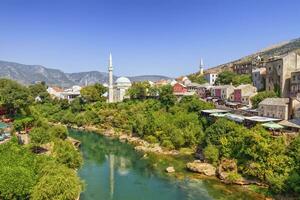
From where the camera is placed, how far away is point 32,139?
1278 inches

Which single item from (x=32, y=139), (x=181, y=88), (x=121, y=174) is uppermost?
(x=181, y=88)

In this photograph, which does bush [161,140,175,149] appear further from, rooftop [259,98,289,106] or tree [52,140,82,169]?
tree [52,140,82,169]

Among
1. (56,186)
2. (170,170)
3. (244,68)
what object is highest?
Result: (244,68)

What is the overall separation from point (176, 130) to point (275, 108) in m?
13.0

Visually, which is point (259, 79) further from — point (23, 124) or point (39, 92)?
point (39, 92)

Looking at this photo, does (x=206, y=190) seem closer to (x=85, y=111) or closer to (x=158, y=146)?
(x=158, y=146)

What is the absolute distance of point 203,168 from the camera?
31047 mm

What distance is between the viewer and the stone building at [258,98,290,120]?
1284 inches

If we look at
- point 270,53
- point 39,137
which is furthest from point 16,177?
point 270,53

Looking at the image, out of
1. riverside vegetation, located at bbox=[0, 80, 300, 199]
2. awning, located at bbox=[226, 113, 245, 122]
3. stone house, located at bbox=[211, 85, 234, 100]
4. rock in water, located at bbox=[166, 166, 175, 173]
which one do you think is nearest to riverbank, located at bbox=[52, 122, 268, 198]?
rock in water, located at bbox=[166, 166, 175, 173]

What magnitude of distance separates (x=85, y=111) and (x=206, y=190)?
1698 inches

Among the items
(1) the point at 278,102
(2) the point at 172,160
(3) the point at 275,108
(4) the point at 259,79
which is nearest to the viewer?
(3) the point at 275,108

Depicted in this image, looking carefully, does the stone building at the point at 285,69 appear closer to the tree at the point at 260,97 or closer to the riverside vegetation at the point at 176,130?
the tree at the point at 260,97

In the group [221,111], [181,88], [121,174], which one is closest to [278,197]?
[121,174]
